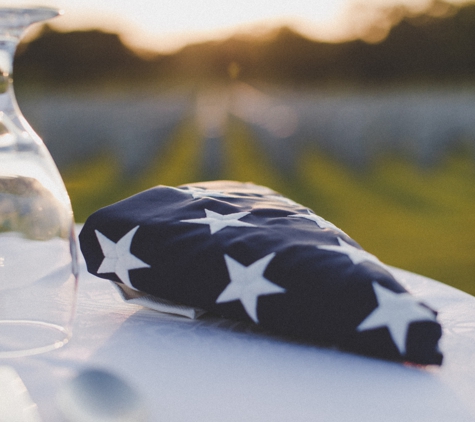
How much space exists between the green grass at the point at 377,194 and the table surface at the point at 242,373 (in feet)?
8.61

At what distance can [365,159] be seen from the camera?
349 inches

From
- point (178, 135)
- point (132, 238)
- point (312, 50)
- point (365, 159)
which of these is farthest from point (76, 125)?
point (312, 50)

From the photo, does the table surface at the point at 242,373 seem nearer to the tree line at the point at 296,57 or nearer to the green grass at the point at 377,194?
the green grass at the point at 377,194

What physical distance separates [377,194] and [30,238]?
19.3 ft

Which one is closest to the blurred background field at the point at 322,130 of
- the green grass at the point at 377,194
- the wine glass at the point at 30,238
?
the green grass at the point at 377,194

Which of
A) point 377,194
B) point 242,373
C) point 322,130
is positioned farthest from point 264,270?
point 322,130

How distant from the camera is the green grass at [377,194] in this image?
3848 millimetres

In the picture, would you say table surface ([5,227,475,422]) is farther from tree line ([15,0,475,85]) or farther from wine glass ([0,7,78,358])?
tree line ([15,0,475,85])

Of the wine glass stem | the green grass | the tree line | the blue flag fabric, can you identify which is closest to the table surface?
the blue flag fabric

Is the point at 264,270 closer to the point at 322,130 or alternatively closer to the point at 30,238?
the point at 30,238

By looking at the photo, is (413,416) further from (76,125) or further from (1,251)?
(76,125)

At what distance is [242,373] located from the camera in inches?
23.0

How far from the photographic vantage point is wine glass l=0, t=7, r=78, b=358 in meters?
0.64

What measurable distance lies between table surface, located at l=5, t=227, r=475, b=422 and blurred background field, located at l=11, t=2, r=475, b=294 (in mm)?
2721
